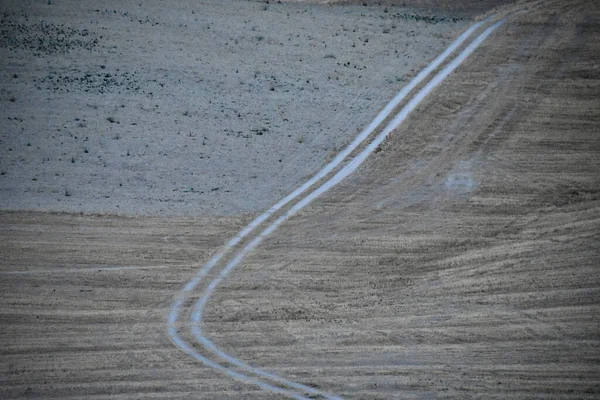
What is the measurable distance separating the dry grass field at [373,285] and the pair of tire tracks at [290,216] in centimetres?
20

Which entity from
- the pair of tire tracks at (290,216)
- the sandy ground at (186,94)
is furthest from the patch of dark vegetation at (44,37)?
the pair of tire tracks at (290,216)

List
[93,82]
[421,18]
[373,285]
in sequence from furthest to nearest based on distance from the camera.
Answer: [421,18], [93,82], [373,285]

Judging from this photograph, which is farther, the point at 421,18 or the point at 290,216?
the point at 421,18

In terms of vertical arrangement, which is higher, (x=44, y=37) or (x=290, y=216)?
(x=44, y=37)

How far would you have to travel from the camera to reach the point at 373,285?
17.2m

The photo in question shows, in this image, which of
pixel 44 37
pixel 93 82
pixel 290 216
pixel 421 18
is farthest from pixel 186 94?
pixel 421 18

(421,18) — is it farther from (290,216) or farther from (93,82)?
(290,216)

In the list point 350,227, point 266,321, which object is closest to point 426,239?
point 350,227

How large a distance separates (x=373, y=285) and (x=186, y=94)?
1224cm

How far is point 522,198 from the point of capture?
68.0ft

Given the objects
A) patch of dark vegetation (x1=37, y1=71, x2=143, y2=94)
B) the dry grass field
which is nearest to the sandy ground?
patch of dark vegetation (x1=37, y1=71, x2=143, y2=94)

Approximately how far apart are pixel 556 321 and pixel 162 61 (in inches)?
712

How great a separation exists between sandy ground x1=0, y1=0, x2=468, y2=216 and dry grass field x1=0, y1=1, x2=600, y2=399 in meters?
1.72

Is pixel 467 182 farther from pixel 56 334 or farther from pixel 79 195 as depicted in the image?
pixel 56 334
